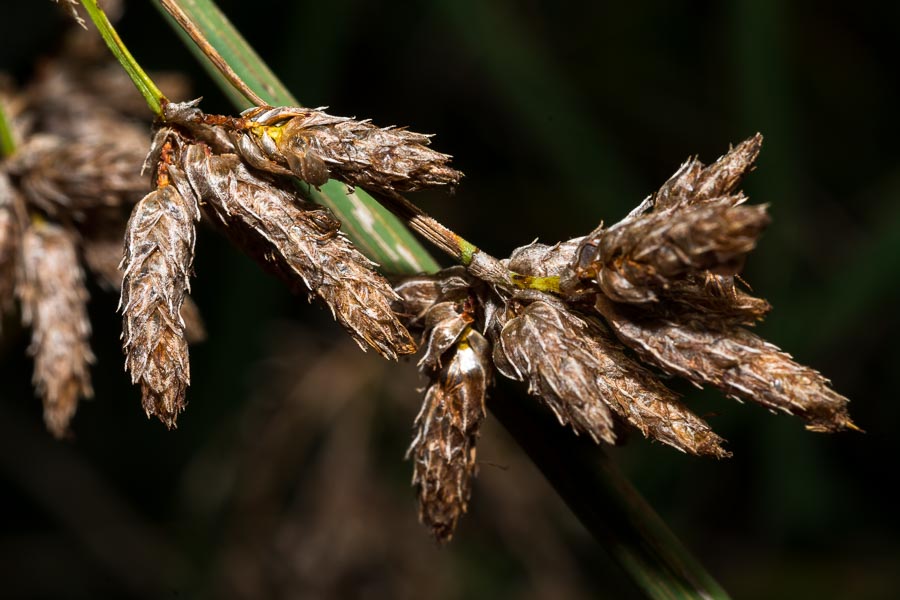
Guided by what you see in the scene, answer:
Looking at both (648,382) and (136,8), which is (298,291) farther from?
(136,8)

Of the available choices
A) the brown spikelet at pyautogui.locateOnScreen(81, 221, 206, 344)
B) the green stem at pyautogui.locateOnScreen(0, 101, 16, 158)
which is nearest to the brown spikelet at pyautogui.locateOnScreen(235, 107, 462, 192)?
the brown spikelet at pyautogui.locateOnScreen(81, 221, 206, 344)

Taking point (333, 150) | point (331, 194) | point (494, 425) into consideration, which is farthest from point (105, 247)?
point (494, 425)

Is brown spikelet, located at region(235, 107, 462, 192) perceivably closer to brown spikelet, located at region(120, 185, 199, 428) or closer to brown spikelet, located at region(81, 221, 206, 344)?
brown spikelet, located at region(120, 185, 199, 428)

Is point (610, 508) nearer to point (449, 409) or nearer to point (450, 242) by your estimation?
point (449, 409)

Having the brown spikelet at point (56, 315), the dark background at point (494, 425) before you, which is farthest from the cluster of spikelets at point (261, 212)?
the dark background at point (494, 425)

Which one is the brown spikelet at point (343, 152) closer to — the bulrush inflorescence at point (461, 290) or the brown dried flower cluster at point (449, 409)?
the bulrush inflorescence at point (461, 290)

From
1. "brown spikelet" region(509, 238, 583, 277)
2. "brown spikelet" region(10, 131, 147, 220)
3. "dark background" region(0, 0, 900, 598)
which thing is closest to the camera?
"brown spikelet" region(509, 238, 583, 277)

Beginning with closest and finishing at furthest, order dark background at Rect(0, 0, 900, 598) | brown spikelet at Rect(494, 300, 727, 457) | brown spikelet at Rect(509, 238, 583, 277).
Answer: brown spikelet at Rect(494, 300, 727, 457) → brown spikelet at Rect(509, 238, 583, 277) → dark background at Rect(0, 0, 900, 598)

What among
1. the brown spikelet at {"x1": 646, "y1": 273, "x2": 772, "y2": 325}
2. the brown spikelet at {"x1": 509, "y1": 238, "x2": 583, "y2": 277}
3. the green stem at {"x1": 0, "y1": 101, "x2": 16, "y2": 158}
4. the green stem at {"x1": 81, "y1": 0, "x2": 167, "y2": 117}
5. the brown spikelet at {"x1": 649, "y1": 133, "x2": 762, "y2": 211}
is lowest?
the green stem at {"x1": 0, "y1": 101, "x2": 16, "y2": 158}
